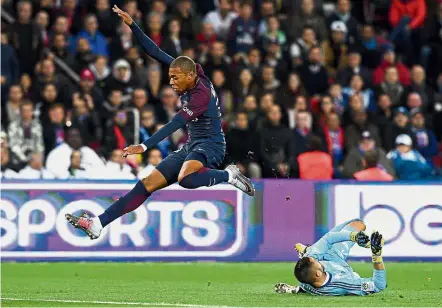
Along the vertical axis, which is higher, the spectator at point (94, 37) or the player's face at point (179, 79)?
the spectator at point (94, 37)

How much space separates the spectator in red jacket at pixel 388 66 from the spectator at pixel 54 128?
6266mm

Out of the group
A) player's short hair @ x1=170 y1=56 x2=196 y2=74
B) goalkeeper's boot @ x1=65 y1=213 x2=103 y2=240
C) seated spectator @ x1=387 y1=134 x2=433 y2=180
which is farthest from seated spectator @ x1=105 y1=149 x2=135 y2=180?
player's short hair @ x1=170 y1=56 x2=196 y2=74

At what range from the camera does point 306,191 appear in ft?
62.3

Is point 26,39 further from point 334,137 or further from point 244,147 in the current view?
point 334,137

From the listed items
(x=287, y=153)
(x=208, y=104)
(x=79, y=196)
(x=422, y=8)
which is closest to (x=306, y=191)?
(x=287, y=153)

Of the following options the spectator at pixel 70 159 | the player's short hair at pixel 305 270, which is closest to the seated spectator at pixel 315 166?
the spectator at pixel 70 159

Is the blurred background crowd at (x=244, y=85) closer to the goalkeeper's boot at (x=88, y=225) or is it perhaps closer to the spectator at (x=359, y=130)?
the spectator at (x=359, y=130)

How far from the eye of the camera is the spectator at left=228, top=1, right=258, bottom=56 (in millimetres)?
23344

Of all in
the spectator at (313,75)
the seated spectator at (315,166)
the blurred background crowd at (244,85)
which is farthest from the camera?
the spectator at (313,75)

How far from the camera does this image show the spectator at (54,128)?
20.4 meters

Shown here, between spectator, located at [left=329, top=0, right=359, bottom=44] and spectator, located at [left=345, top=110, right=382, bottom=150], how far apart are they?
2.74 meters

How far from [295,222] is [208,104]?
195 inches

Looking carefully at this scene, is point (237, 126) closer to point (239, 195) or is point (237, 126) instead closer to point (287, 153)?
point (287, 153)

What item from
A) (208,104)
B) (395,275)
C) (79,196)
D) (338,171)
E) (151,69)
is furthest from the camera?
(151,69)
